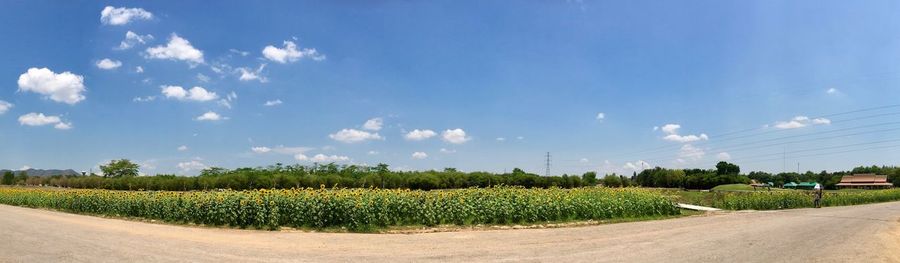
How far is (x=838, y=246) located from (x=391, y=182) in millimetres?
58928

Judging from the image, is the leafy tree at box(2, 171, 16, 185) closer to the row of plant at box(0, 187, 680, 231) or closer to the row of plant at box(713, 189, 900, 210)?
the row of plant at box(0, 187, 680, 231)

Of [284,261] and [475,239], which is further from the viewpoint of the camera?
[475,239]

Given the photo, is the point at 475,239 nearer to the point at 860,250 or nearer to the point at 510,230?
the point at 510,230

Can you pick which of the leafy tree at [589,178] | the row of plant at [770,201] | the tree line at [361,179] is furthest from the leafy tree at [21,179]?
the row of plant at [770,201]

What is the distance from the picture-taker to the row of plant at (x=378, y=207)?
15758 millimetres

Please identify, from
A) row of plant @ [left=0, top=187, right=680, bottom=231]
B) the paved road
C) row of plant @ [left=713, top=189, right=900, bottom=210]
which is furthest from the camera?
row of plant @ [left=713, top=189, right=900, bottom=210]

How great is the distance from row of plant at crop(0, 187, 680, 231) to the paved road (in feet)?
3.93

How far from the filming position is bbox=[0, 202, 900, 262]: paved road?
1027 cm

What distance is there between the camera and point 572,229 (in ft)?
52.1

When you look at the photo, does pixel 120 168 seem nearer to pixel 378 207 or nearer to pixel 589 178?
pixel 589 178

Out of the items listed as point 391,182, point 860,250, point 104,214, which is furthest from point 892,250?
point 391,182

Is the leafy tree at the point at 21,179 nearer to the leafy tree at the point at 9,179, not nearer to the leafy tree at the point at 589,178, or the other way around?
the leafy tree at the point at 9,179

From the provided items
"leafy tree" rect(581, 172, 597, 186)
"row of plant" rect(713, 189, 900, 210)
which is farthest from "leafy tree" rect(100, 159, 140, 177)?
"row of plant" rect(713, 189, 900, 210)

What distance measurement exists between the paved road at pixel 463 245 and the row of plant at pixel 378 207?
120cm
